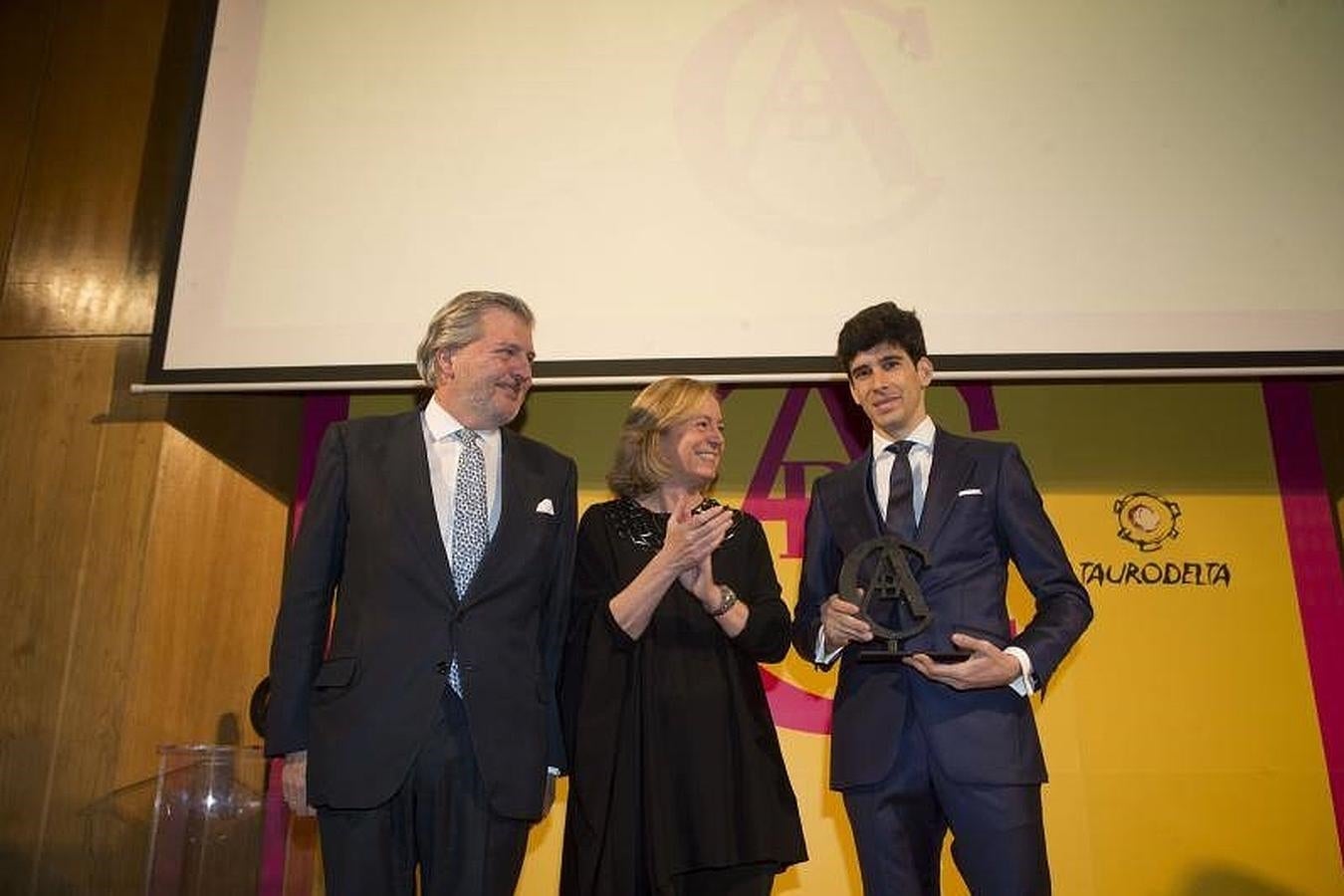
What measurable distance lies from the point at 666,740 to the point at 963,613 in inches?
24.7

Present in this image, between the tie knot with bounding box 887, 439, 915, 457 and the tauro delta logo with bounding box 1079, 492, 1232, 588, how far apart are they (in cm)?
183

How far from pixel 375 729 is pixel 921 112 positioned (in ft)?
9.11

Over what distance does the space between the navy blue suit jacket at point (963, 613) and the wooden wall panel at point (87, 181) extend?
126 inches

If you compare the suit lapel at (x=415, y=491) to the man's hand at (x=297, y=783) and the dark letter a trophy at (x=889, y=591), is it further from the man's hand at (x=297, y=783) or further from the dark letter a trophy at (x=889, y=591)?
the dark letter a trophy at (x=889, y=591)

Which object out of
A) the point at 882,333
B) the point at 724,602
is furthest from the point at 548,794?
the point at 882,333

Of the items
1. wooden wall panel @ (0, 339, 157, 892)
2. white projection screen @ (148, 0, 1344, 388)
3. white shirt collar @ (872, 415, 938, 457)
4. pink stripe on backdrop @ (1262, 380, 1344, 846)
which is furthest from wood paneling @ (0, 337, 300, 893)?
pink stripe on backdrop @ (1262, 380, 1344, 846)

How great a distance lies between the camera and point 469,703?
1.84m

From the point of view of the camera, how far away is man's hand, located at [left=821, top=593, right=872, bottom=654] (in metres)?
1.91

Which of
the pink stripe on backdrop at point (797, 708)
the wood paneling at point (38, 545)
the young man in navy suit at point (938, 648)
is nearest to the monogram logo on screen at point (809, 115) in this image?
the young man in navy suit at point (938, 648)

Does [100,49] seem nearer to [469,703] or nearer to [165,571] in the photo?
[165,571]

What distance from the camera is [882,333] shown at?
225 centimetres

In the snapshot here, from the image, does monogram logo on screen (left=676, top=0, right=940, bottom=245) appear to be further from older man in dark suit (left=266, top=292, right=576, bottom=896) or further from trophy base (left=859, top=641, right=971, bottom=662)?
trophy base (left=859, top=641, right=971, bottom=662)

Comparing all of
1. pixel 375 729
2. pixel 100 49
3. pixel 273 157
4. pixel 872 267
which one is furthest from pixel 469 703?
pixel 100 49

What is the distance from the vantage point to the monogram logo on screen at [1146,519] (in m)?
3.69
